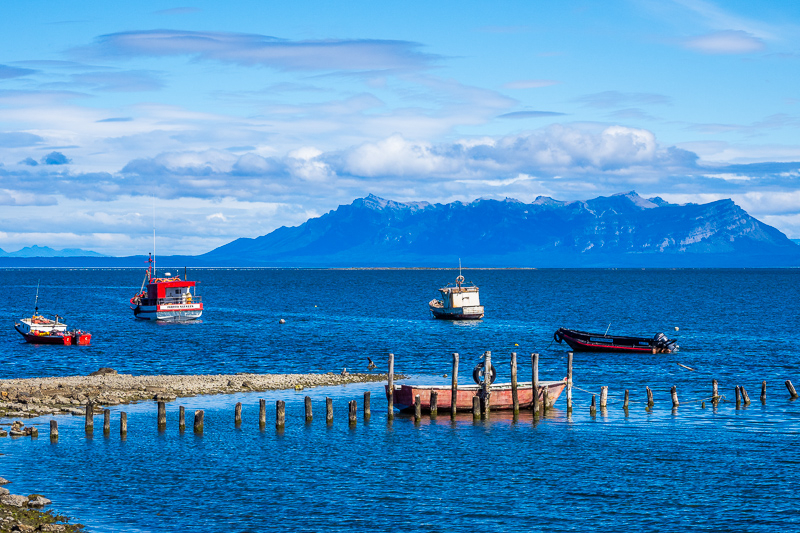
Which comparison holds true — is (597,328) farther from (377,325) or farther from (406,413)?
(406,413)

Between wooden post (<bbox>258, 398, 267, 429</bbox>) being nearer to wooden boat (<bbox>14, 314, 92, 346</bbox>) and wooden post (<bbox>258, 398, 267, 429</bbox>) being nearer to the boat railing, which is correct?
wooden boat (<bbox>14, 314, 92, 346</bbox>)

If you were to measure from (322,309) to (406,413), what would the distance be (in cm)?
9167

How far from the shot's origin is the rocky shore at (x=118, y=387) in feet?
147

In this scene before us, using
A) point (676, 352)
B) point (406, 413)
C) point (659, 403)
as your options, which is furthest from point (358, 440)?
point (676, 352)

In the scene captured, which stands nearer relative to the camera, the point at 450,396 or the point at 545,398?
the point at 450,396

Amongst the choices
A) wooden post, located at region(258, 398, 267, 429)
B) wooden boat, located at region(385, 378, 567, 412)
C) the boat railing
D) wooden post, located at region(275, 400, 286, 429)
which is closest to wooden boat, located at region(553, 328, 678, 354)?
wooden boat, located at region(385, 378, 567, 412)

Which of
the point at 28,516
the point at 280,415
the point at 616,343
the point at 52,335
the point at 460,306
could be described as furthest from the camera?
the point at 460,306

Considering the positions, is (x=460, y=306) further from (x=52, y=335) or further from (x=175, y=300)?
(x=52, y=335)

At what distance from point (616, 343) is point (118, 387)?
42.6m

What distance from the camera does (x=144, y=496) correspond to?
30.8 metres

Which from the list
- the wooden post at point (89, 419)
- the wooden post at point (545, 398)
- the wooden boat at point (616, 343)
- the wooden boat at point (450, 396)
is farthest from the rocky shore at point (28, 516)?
the wooden boat at point (616, 343)

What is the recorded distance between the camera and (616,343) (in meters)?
75.1

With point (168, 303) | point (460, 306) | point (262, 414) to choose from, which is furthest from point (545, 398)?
point (168, 303)

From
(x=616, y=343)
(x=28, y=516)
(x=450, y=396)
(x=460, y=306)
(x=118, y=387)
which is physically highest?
(x=460, y=306)
